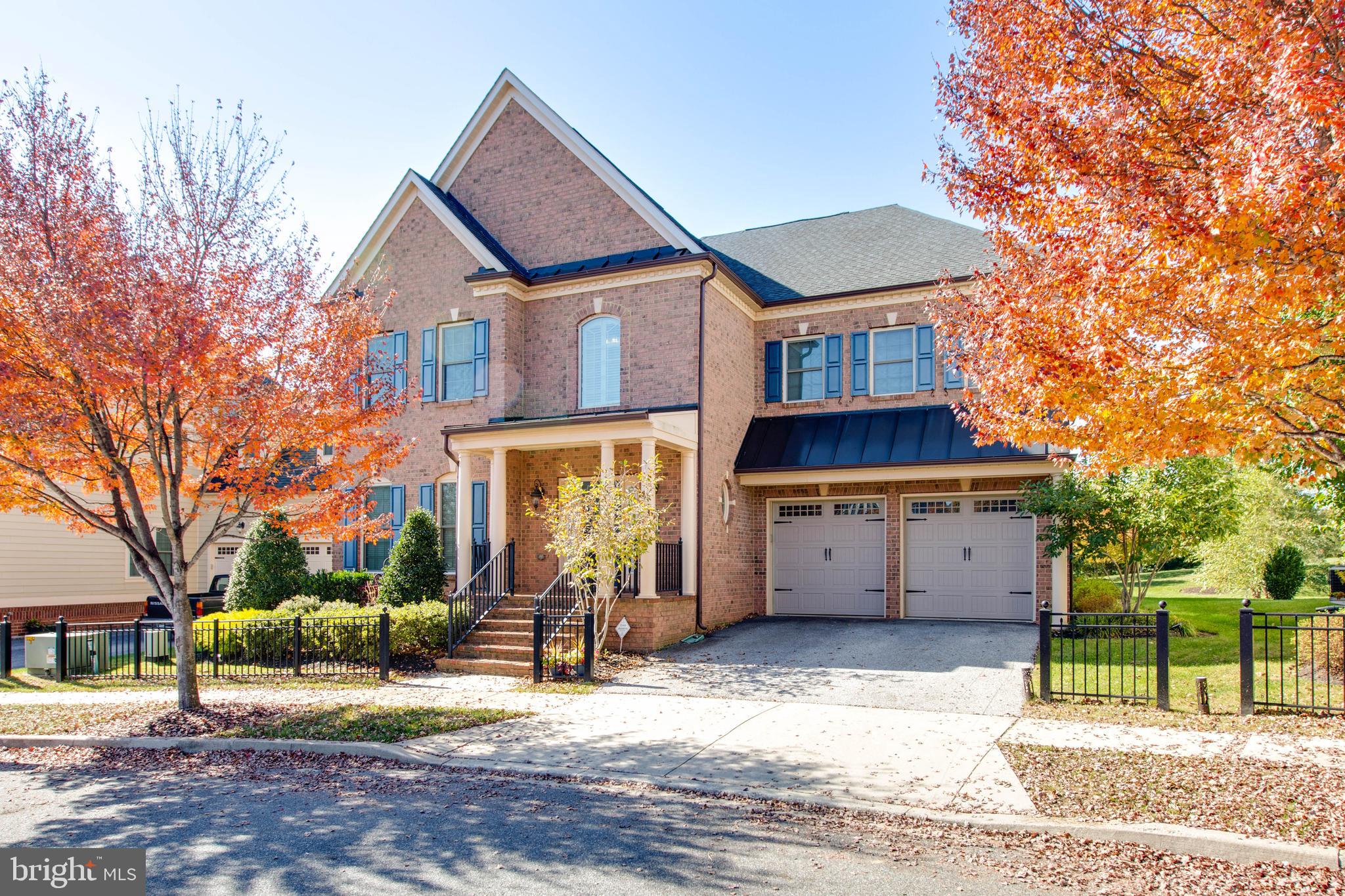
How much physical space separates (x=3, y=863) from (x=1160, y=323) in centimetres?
891

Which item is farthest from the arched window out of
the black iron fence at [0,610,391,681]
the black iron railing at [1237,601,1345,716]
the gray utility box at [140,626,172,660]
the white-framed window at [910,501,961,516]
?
the black iron railing at [1237,601,1345,716]

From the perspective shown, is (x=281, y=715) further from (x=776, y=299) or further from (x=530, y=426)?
(x=776, y=299)

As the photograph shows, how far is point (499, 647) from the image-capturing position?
14.3 metres

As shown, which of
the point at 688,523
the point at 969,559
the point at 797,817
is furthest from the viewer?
the point at 969,559

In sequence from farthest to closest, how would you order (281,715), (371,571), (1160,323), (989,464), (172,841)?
(371,571), (989,464), (281,715), (1160,323), (172,841)

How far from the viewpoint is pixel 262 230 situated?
11.0 metres

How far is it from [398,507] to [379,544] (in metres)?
1.05

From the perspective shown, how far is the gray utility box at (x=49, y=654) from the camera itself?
14.7m

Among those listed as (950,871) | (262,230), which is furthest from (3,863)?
(262,230)

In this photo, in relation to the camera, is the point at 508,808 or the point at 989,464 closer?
the point at 508,808

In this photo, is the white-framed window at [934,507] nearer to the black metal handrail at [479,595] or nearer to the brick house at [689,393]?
the brick house at [689,393]

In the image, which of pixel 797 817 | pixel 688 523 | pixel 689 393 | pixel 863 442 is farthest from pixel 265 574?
pixel 797 817

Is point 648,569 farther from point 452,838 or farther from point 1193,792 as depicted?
point 1193,792

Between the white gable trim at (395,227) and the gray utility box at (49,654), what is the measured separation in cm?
858
